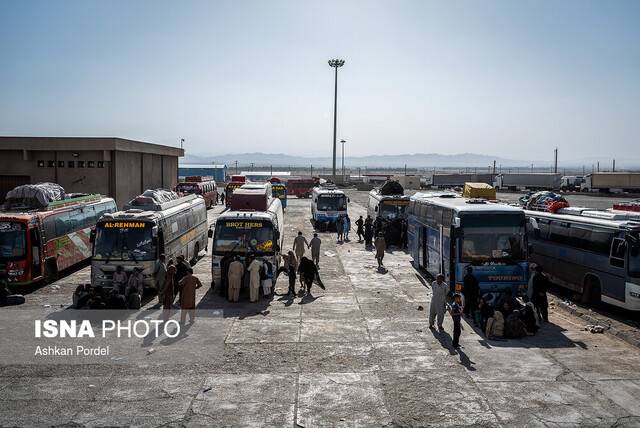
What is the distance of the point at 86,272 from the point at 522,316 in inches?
670

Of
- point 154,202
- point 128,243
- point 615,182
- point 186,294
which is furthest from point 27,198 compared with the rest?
point 615,182

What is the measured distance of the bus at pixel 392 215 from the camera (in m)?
31.8

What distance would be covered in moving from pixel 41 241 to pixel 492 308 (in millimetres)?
14818

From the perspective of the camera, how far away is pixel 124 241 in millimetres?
18406

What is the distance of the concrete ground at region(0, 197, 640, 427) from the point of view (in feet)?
32.1

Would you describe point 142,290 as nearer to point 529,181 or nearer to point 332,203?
point 332,203

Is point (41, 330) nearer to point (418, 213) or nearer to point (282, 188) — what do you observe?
point (418, 213)

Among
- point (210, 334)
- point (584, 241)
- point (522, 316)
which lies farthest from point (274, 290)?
point (584, 241)

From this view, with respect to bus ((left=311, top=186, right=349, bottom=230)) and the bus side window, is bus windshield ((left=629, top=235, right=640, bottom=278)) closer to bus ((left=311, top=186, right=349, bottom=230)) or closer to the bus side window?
the bus side window

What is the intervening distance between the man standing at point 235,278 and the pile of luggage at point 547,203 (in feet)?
38.2

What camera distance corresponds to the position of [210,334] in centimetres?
1464

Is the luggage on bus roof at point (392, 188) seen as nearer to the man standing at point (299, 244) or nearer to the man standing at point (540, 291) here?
the man standing at point (299, 244)

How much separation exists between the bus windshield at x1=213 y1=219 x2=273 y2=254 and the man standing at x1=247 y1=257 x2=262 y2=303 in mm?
1264

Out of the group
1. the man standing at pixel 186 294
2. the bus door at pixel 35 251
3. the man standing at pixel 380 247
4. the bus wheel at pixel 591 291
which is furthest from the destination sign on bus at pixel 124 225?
the bus wheel at pixel 591 291
